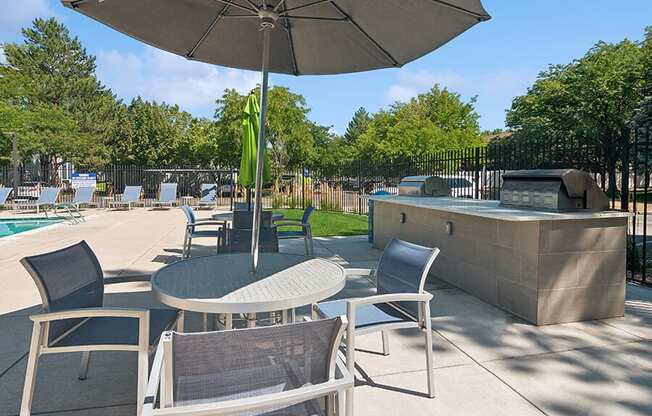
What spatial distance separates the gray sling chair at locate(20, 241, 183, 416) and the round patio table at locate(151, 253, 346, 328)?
0.25 m

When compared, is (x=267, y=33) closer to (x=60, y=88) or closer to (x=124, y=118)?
(x=60, y=88)

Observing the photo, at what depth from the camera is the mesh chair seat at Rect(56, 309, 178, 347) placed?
7.72 feet

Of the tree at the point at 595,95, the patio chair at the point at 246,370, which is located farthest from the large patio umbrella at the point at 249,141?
the tree at the point at 595,95

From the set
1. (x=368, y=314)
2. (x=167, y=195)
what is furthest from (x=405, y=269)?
(x=167, y=195)

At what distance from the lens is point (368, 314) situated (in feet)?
9.32

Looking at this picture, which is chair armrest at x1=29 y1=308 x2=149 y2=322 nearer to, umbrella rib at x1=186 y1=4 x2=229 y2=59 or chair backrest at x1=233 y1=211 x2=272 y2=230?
umbrella rib at x1=186 y1=4 x2=229 y2=59

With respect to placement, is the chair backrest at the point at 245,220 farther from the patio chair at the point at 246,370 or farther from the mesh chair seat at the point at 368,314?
the patio chair at the point at 246,370

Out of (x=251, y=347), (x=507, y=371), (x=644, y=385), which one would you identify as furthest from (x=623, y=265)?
(x=251, y=347)

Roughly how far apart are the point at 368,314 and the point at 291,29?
276cm

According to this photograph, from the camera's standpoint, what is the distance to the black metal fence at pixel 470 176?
6082 millimetres

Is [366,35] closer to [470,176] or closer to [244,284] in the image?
[244,284]

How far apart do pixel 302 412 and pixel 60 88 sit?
39242mm

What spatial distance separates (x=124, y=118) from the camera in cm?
3928

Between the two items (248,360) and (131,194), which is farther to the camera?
(131,194)
